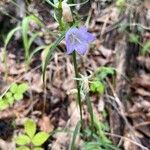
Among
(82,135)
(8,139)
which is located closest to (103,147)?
(82,135)

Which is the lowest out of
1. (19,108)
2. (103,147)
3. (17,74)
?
(103,147)

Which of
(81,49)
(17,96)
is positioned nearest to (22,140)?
(17,96)

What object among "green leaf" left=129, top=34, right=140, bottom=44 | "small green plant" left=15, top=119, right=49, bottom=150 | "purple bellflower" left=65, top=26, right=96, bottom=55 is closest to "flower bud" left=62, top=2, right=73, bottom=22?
"purple bellflower" left=65, top=26, right=96, bottom=55

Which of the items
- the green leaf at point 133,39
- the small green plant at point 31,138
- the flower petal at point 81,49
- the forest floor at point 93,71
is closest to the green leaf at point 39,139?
the small green plant at point 31,138

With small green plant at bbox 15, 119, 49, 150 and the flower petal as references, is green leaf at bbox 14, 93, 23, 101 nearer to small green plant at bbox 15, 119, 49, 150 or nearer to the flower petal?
small green plant at bbox 15, 119, 49, 150

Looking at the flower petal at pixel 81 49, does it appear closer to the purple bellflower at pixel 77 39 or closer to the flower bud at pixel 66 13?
the purple bellflower at pixel 77 39

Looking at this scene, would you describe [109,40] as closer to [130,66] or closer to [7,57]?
[130,66]
